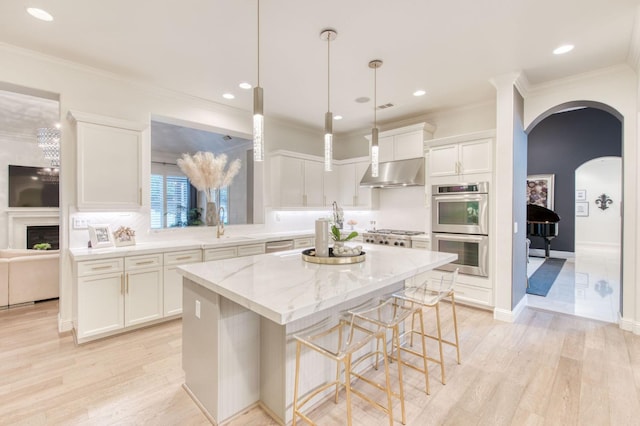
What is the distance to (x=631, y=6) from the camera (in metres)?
2.31

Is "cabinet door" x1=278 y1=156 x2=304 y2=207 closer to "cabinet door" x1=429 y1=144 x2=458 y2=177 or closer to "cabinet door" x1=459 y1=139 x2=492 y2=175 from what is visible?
"cabinet door" x1=429 y1=144 x2=458 y2=177

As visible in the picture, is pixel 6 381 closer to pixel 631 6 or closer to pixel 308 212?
pixel 308 212

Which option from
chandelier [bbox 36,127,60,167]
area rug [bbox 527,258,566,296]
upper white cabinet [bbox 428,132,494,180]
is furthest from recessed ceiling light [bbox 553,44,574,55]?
chandelier [bbox 36,127,60,167]

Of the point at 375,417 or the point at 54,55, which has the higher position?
the point at 54,55

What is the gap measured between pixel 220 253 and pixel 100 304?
1.31 metres

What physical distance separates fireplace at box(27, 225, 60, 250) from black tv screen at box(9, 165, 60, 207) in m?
0.48

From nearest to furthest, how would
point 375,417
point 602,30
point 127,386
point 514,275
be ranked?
1. point 375,417
2. point 127,386
3. point 602,30
4. point 514,275

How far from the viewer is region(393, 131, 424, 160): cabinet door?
464 cm

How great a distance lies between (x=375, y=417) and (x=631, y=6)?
3.58 meters

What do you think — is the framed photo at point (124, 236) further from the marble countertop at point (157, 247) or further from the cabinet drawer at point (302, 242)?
the cabinet drawer at point (302, 242)

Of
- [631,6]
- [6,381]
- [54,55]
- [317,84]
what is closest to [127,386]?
[6,381]

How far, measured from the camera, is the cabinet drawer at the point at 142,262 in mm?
3188

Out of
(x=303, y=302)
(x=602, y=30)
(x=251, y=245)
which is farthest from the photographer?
(x=251, y=245)

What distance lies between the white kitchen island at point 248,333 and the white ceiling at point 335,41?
1999mm
